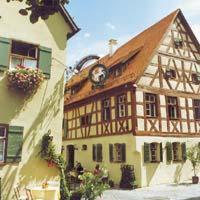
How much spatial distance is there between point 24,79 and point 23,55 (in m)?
1.34

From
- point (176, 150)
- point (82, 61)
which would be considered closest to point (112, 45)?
point (82, 61)

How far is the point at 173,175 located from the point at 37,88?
10.7 metres

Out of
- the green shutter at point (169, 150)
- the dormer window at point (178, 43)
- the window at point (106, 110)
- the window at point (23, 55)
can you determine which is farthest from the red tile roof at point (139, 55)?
the window at point (23, 55)

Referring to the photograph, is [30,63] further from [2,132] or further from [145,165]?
[145,165]

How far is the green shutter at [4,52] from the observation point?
10984 millimetres

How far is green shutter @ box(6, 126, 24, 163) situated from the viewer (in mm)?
10578

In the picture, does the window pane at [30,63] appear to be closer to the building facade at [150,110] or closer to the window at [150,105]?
the building facade at [150,110]

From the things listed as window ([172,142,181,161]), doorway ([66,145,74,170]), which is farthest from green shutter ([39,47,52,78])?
doorway ([66,145,74,170])

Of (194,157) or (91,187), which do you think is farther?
(194,157)

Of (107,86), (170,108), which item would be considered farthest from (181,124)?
(107,86)

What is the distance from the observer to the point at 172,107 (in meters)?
19.6

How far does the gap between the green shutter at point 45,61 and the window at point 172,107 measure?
9.67m

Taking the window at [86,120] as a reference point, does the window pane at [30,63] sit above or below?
above

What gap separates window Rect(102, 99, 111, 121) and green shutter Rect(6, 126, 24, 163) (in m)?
9.56
